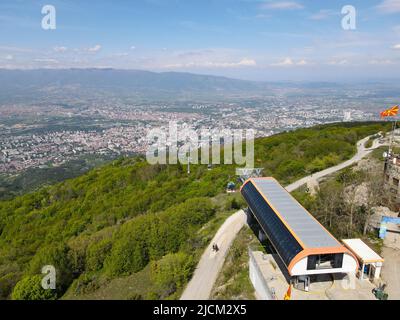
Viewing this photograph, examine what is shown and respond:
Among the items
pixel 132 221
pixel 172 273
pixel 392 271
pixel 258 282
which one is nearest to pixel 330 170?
pixel 392 271

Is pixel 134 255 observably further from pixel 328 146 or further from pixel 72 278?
pixel 328 146

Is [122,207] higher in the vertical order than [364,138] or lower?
lower

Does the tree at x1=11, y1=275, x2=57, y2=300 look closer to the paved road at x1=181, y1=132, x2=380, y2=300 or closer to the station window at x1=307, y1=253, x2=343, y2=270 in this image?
the paved road at x1=181, y1=132, x2=380, y2=300

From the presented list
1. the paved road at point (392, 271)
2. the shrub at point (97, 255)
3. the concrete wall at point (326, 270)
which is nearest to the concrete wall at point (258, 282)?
the concrete wall at point (326, 270)

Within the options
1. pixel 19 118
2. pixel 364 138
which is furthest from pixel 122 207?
pixel 19 118

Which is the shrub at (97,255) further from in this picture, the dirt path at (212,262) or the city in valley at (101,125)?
the city in valley at (101,125)

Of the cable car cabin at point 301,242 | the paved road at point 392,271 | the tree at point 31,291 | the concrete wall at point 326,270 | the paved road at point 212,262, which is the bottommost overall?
the tree at point 31,291

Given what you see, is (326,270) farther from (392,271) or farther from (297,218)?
(392,271)
